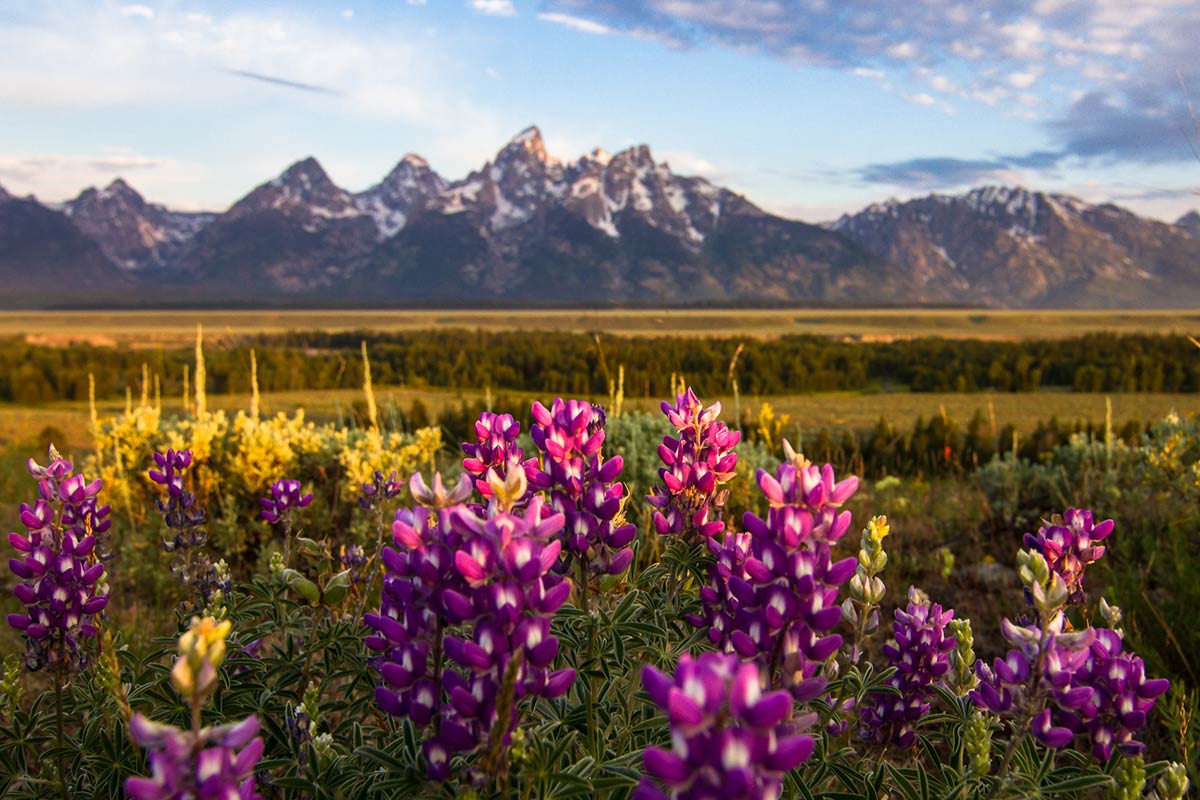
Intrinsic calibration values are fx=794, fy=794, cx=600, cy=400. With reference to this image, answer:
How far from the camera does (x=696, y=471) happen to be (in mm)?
2748

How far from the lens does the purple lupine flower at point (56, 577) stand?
8.95 ft

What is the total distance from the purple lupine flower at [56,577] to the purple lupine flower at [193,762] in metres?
1.78

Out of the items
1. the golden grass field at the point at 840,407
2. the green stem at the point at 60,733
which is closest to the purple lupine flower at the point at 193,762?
the green stem at the point at 60,733

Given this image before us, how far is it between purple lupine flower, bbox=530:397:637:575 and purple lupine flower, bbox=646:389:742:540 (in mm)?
348

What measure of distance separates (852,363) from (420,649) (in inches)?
2340

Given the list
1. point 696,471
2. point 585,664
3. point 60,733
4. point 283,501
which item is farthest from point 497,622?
point 283,501

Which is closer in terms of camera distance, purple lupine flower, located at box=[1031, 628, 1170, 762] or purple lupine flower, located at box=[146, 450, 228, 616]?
purple lupine flower, located at box=[1031, 628, 1170, 762]

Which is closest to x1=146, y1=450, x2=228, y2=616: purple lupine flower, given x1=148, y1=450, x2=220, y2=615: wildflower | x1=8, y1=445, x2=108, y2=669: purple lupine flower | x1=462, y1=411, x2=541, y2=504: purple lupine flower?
x1=148, y1=450, x2=220, y2=615: wildflower

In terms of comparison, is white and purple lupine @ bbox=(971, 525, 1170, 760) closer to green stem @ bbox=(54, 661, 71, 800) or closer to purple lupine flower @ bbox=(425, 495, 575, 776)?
purple lupine flower @ bbox=(425, 495, 575, 776)

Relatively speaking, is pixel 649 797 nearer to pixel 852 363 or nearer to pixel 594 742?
pixel 594 742

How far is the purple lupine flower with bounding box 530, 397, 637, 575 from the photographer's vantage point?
7.66 ft

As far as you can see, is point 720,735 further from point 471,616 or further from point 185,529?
point 185,529

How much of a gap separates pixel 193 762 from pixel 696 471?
176 centimetres

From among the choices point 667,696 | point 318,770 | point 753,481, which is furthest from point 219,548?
point 667,696
